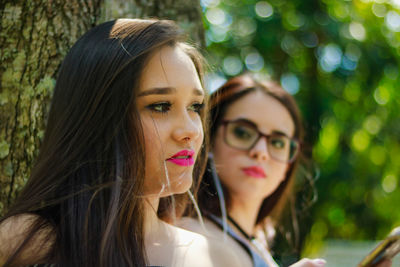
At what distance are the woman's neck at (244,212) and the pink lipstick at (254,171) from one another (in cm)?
18

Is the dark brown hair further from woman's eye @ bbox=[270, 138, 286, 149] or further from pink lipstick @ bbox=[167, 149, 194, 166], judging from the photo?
pink lipstick @ bbox=[167, 149, 194, 166]

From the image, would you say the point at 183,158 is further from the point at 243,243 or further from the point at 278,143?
the point at 278,143

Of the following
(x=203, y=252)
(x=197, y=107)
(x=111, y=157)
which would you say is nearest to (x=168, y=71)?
(x=197, y=107)

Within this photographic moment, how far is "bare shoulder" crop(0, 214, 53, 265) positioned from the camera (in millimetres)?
1579

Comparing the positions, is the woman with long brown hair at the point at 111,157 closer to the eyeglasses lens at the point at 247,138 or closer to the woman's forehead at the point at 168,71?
the woman's forehead at the point at 168,71

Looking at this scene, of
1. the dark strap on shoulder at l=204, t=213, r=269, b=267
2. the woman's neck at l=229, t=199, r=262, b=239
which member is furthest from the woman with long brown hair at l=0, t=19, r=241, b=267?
the woman's neck at l=229, t=199, r=262, b=239

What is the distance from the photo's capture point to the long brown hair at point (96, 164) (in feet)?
5.29

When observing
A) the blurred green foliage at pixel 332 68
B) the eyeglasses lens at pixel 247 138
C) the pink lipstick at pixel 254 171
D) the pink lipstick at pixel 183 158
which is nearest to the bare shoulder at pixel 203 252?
the pink lipstick at pixel 183 158

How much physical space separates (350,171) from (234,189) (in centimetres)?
449

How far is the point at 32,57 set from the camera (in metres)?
2.21

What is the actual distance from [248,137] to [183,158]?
102 cm

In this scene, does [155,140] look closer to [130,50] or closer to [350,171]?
[130,50]

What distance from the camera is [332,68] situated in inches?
283

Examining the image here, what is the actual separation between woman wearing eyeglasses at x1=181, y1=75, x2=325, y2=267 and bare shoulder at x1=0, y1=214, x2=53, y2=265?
105 centimetres
